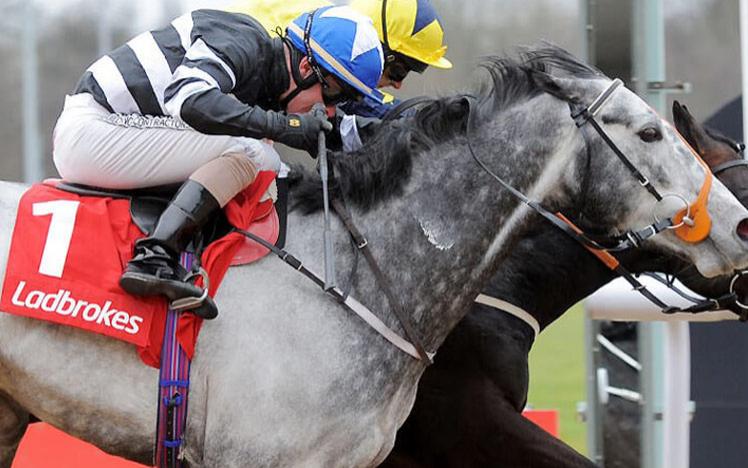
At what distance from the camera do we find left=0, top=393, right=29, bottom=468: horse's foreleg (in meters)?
4.27

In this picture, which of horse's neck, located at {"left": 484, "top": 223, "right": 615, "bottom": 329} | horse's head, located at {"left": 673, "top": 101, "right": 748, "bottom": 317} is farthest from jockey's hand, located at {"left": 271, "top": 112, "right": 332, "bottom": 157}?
horse's head, located at {"left": 673, "top": 101, "right": 748, "bottom": 317}

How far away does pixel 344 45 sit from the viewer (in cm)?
400

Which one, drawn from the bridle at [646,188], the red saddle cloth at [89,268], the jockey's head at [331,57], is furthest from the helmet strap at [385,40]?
the red saddle cloth at [89,268]

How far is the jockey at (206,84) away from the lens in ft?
12.7

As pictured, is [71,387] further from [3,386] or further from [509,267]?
[509,267]

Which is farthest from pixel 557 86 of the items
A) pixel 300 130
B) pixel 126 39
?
pixel 126 39

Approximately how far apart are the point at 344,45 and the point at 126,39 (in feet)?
9.56

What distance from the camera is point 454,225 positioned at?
160 inches

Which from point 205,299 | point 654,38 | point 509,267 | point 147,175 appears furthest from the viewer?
point 654,38

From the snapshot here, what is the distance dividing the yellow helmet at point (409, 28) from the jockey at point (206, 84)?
0.79m

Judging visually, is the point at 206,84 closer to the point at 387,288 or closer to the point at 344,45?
the point at 344,45

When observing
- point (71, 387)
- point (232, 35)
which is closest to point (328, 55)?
point (232, 35)

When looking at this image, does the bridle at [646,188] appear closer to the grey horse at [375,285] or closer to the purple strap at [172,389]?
the grey horse at [375,285]

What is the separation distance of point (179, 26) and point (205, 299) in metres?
0.87
